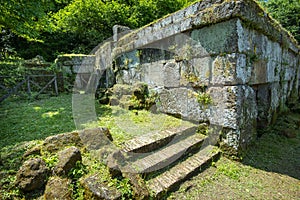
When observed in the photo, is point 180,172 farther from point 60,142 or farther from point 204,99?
point 60,142

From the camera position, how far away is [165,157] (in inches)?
87.3

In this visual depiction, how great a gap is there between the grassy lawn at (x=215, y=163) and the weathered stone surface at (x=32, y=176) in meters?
0.10

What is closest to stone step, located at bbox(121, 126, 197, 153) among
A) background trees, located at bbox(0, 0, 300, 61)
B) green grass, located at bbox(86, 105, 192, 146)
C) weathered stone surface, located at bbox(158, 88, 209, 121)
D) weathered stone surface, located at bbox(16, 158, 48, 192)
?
green grass, located at bbox(86, 105, 192, 146)

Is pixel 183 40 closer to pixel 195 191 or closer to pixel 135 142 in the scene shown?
pixel 135 142

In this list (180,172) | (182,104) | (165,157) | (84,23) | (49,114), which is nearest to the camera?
(180,172)

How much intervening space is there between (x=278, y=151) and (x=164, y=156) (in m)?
2.12

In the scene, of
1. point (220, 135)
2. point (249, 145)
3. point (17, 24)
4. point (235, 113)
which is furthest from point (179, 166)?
point (17, 24)

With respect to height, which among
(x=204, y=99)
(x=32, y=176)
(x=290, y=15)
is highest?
(x=290, y=15)

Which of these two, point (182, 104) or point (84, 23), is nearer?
point (182, 104)

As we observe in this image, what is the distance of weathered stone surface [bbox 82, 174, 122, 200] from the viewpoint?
1550 millimetres

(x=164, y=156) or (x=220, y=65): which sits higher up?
(x=220, y=65)

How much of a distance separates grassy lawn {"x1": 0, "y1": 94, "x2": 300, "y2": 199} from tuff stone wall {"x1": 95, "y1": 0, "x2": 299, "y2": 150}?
12.5 inches

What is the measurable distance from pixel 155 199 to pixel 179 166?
2.04 ft

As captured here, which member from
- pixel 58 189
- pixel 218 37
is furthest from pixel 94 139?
pixel 218 37
